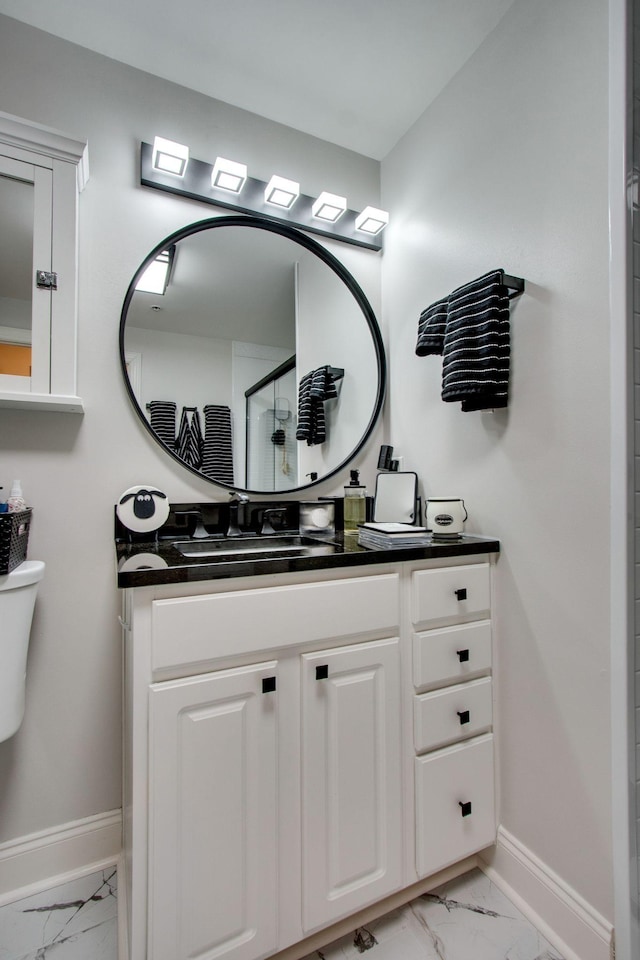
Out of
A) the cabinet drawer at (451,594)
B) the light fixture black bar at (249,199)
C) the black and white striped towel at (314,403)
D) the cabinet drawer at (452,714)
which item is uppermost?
the light fixture black bar at (249,199)

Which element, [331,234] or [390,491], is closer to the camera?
[390,491]

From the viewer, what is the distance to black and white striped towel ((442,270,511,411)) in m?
1.26

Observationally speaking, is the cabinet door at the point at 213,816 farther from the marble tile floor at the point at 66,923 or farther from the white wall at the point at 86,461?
the white wall at the point at 86,461

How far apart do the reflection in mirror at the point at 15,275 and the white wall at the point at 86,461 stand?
172mm

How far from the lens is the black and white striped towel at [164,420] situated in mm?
1501

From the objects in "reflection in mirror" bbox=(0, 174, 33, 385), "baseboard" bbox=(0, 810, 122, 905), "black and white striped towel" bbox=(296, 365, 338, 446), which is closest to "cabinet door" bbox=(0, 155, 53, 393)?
"reflection in mirror" bbox=(0, 174, 33, 385)

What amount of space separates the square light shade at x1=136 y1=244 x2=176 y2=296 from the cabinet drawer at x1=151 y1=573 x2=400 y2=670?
1.09 meters

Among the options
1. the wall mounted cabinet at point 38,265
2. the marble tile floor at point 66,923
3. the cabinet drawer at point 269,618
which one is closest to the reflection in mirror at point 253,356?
the wall mounted cabinet at point 38,265

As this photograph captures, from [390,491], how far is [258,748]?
983 millimetres

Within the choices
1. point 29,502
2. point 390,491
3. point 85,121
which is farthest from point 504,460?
point 85,121

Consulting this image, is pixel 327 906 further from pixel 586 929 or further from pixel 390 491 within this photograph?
pixel 390 491

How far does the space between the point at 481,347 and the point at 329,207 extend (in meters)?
0.96

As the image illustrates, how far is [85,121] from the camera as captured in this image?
1.44 meters

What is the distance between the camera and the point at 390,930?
1149 millimetres
